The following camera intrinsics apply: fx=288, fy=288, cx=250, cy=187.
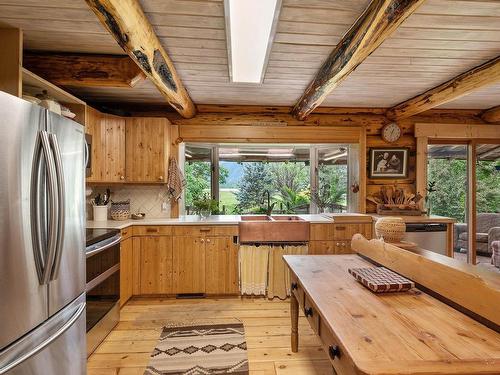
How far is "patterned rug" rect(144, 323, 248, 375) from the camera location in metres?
2.13

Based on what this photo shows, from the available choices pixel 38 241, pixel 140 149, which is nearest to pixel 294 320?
pixel 38 241

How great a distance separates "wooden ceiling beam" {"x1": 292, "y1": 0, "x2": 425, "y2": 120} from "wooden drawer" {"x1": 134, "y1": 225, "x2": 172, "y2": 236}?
2.24 m

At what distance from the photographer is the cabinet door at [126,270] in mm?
2994

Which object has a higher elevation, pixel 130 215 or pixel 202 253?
pixel 130 215

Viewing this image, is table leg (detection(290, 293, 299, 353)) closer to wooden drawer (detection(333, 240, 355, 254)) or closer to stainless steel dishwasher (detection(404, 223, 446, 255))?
wooden drawer (detection(333, 240, 355, 254))

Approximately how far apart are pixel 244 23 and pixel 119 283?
2.59 meters

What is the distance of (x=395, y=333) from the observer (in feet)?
3.31

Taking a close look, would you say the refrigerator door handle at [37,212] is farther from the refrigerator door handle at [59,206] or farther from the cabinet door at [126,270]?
the cabinet door at [126,270]

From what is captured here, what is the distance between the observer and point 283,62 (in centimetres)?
246

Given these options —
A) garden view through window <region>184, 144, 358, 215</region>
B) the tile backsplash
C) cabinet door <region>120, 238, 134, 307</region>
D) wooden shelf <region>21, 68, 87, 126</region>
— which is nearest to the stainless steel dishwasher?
garden view through window <region>184, 144, 358, 215</region>

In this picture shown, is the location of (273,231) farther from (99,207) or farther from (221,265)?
(99,207)

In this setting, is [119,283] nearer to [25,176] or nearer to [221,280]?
[221,280]

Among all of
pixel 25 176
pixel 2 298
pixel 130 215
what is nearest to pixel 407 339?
pixel 2 298

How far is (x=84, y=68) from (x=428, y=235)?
13.0 ft
